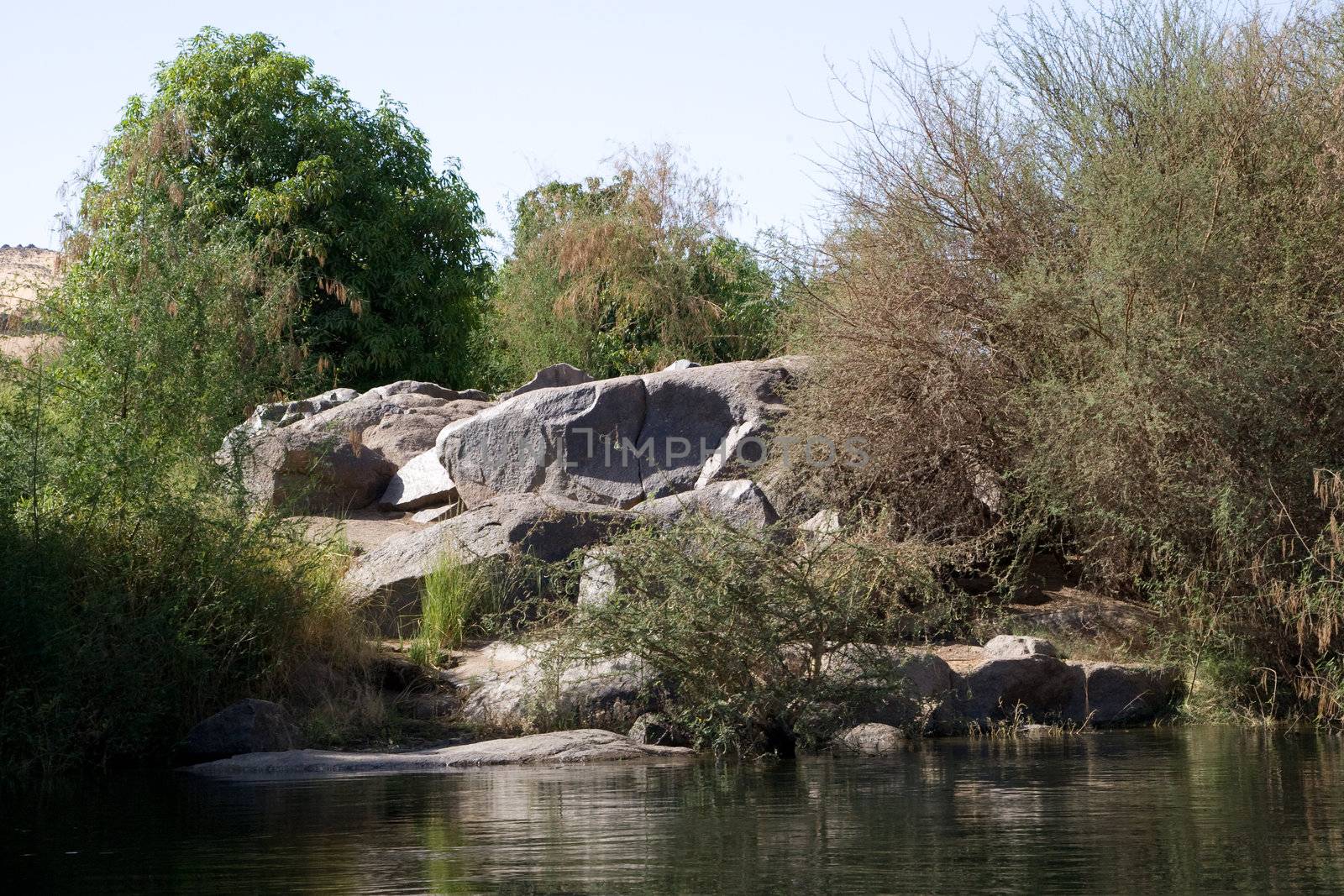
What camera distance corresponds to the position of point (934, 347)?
15508 mm

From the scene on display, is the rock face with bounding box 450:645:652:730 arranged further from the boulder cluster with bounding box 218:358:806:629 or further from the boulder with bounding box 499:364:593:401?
the boulder with bounding box 499:364:593:401

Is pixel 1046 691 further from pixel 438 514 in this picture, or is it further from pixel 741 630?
pixel 438 514

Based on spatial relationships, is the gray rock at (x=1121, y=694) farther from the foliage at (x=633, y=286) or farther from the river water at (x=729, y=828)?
the foliage at (x=633, y=286)

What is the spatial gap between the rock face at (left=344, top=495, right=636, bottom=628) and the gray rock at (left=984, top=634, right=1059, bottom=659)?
3.43 m

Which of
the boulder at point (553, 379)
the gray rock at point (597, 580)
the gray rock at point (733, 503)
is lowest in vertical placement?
the gray rock at point (597, 580)

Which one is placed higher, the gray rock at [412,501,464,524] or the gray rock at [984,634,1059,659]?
the gray rock at [412,501,464,524]

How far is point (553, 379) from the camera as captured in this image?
20094 mm

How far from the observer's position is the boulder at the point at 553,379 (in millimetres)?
19641

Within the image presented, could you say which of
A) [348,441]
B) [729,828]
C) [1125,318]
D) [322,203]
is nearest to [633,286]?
[322,203]

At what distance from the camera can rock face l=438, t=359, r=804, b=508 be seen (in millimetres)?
17672

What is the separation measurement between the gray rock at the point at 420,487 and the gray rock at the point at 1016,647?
7027 mm

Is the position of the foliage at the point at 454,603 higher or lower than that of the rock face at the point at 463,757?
higher

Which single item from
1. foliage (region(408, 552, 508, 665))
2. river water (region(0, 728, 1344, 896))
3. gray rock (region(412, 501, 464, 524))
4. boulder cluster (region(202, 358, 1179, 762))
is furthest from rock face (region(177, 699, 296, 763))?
gray rock (region(412, 501, 464, 524))

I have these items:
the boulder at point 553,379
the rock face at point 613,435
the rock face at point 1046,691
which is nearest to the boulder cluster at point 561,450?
the rock face at point 613,435
